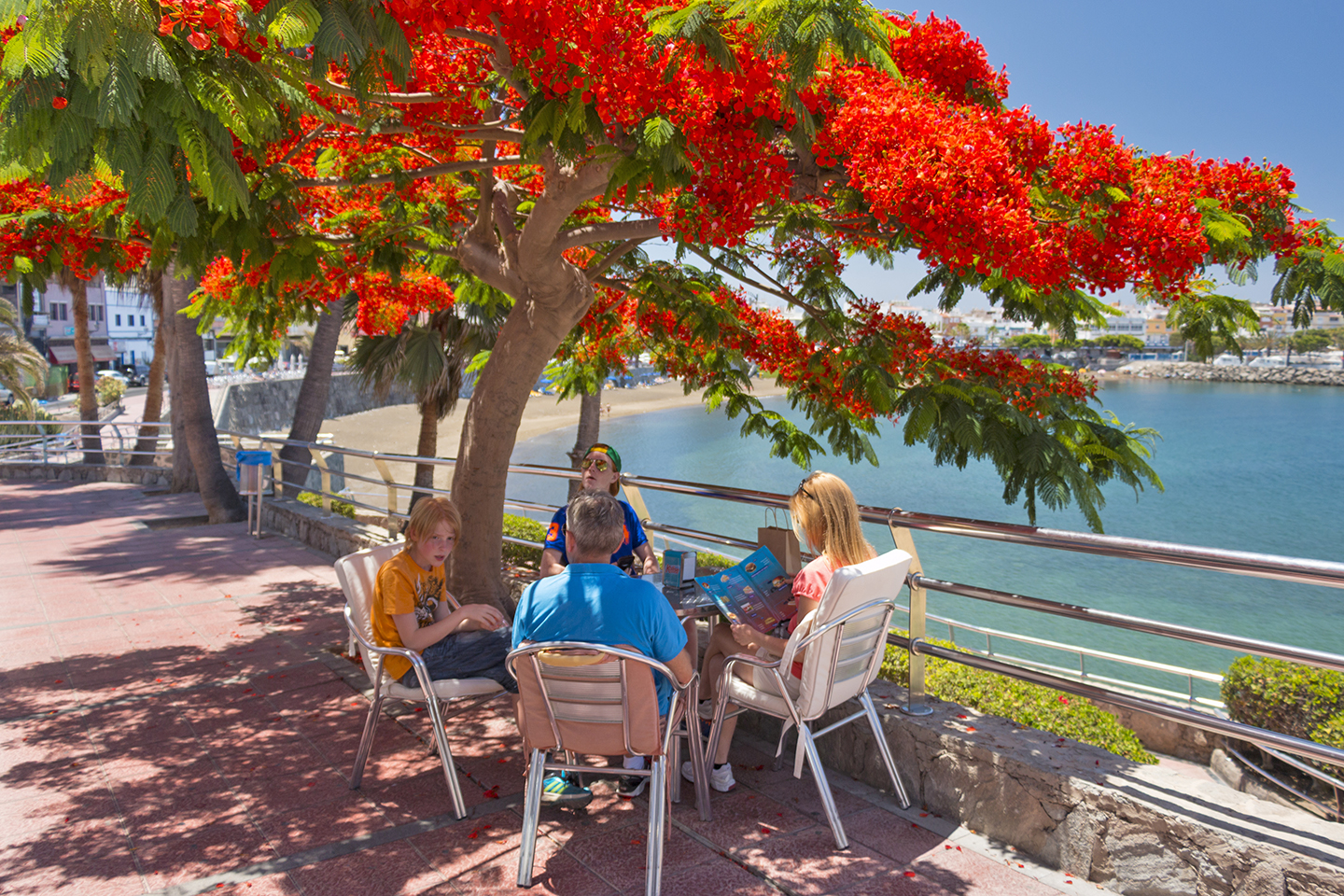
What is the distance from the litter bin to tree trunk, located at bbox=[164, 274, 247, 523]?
162cm

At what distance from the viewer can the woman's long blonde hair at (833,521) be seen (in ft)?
11.1

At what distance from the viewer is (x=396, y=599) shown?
12.0 feet

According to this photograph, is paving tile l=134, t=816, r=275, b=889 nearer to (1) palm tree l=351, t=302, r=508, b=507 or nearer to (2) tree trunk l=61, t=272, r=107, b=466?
(1) palm tree l=351, t=302, r=508, b=507

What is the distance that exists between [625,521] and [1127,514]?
39167 mm

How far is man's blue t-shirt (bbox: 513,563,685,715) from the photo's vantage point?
9.78 ft

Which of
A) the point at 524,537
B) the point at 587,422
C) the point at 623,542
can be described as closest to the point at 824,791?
the point at 623,542

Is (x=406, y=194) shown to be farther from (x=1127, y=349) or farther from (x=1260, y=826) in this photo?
(x=1127, y=349)

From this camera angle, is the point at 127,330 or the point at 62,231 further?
the point at 127,330

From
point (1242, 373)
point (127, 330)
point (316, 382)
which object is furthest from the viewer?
point (1242, 373)

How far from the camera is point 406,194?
22.7 feet

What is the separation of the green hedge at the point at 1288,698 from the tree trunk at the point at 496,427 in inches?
284

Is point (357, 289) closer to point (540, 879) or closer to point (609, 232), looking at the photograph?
point (609, 232)

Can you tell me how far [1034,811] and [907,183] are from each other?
253 centimetres

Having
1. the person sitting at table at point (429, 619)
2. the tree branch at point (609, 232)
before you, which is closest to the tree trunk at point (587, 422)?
the tree branch at point (609, 232)
